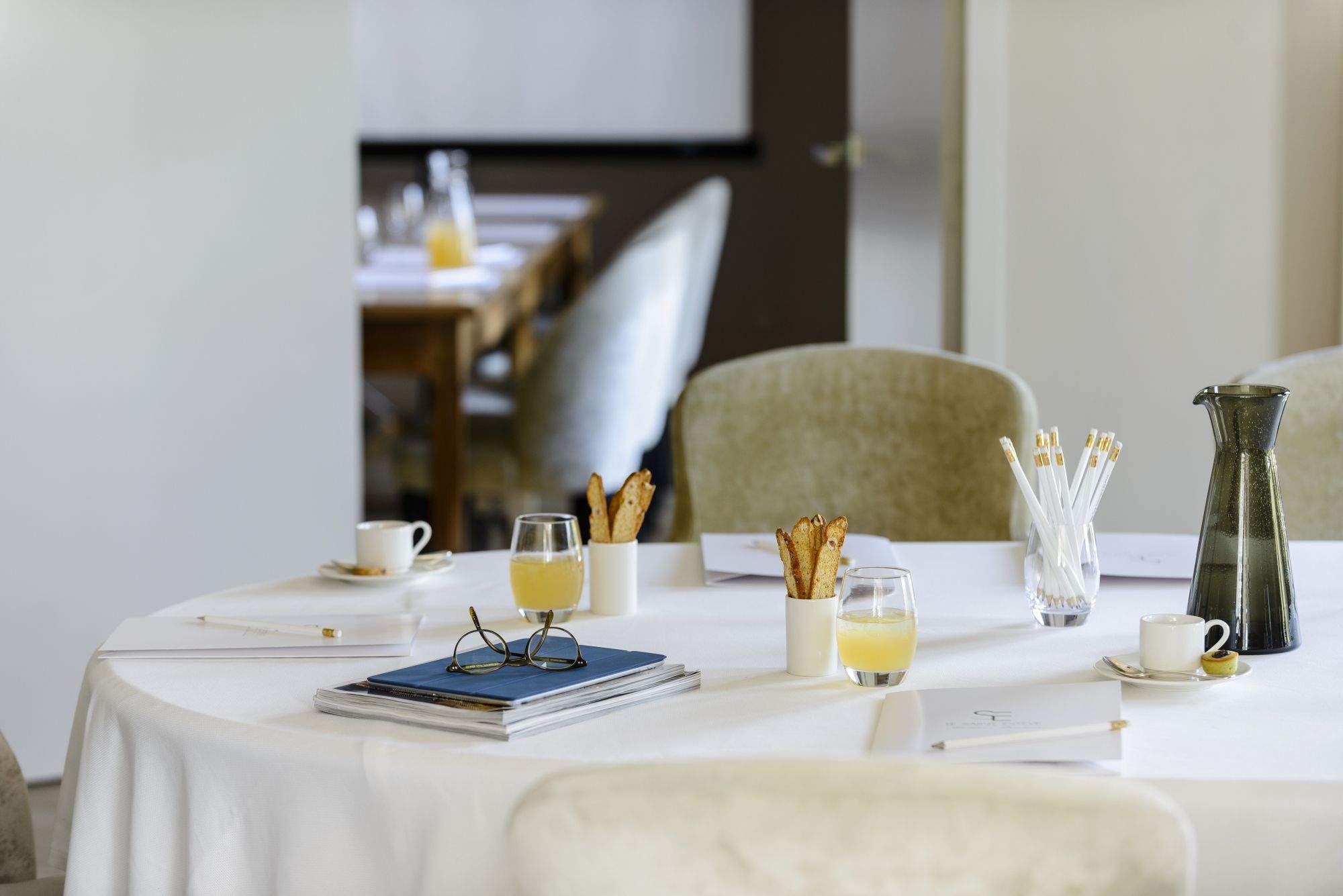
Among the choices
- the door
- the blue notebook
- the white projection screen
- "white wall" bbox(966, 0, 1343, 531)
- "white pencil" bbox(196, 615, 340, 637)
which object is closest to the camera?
the blue notebook

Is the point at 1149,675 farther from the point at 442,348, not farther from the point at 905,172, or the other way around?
the point at 905,172

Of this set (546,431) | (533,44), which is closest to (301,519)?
(546,431)

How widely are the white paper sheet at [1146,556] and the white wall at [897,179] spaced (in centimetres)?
152

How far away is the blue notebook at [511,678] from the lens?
101 cm

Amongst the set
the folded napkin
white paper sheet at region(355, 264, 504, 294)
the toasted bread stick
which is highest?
the folded napkin

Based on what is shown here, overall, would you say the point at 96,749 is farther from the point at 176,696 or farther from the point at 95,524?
the point at 95,524

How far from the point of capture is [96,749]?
3.53ft

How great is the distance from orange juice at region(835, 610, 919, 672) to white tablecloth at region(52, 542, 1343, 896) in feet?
0.10

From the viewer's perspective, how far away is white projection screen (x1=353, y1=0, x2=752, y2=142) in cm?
635

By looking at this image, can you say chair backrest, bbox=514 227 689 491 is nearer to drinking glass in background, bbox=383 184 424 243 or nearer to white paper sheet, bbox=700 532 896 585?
drinking glass in background, bbox=383 184 424 243

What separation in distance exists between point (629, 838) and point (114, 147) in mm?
2243

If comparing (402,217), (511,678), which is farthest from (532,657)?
(402,217)

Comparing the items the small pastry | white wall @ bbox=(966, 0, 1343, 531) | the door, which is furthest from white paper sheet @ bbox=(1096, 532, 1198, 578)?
the door

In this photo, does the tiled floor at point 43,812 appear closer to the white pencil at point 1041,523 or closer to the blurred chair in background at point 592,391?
the blurred chair in background at point 592,391
